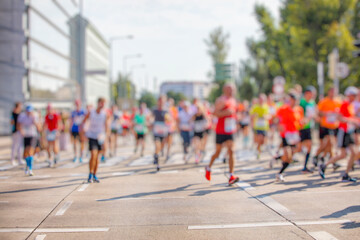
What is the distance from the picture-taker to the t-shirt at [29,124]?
35.6ft

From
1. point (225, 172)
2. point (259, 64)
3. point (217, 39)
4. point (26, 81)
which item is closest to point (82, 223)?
point (225, 172)

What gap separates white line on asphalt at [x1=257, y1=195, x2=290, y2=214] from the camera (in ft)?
20.3

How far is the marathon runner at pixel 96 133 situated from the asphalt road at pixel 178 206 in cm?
40

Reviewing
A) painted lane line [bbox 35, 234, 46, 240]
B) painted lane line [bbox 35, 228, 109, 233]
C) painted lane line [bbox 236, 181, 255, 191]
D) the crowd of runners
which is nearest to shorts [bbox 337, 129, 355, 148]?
the crowd of runners

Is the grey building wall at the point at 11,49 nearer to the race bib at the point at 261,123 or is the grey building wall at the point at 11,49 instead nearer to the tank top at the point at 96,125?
the race bib at the point at 261,123

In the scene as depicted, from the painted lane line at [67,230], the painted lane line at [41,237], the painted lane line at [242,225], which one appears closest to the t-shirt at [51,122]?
the painted lane line at [67,230]

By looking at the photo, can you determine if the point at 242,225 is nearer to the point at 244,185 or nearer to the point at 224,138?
the point at 244,185

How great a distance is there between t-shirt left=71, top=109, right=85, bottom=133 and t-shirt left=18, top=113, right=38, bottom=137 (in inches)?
106

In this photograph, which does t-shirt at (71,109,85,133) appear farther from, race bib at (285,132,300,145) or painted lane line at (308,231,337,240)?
painted lane line at (308,231,337,240)

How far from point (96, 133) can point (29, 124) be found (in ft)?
8.55

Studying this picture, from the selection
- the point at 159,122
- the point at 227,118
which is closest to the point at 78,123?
the point at 159,122

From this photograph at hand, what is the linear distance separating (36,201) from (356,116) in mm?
6229

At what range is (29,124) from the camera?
10906mm

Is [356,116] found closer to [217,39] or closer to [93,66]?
[217,39]
